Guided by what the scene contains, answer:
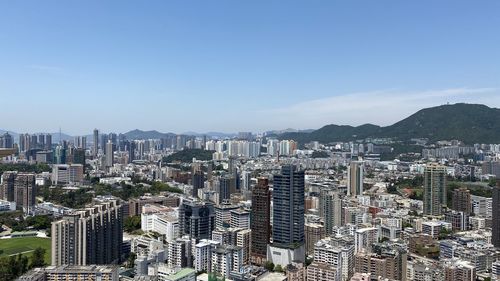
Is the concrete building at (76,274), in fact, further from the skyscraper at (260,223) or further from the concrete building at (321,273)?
the skyscraper at (260,223)

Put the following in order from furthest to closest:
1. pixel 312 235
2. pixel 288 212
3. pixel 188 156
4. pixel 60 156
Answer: pixel 188 156 < pixel 60 156 < pixel 312 235 < pixel 288 212

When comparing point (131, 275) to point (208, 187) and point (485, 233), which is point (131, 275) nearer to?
point (485, 233)

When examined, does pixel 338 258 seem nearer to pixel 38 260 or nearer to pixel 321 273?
pixel 321 273

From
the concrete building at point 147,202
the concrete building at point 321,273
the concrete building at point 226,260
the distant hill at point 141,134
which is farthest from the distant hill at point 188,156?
the distant hill at point 141,134

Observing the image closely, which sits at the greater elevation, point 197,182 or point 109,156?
point 109,156

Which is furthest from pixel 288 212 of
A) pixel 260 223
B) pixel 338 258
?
pixel 338 258

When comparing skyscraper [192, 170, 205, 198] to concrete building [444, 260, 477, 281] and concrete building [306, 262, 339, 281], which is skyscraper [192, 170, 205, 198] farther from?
concrete building [444, 260, 477, 281]
